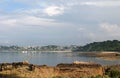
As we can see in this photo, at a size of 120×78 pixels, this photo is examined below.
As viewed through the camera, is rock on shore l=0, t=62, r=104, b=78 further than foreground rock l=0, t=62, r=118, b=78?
Yes

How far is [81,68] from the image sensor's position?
2112 inches

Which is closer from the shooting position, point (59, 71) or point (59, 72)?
point (59, 72)

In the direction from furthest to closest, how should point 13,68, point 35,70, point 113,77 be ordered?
point 13,68, point 35,70, point 113,77

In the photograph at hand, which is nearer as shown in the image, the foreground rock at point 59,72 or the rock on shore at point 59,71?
the foreground rock at point 59,72

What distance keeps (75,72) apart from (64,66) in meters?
3.12

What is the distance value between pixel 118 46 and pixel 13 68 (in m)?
141

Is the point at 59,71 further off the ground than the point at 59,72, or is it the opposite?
the point at 59,71

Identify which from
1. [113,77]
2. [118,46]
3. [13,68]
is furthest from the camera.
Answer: [118,46]

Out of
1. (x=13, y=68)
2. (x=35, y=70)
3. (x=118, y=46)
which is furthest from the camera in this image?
(x=118, y=46)

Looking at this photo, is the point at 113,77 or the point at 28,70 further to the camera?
the point at 28,70

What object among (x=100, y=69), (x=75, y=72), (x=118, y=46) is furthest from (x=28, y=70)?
(x=118, y=46)

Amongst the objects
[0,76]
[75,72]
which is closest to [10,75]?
[0,76]

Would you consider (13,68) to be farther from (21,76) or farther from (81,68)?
(81,68)

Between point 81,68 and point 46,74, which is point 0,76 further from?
point 81,68
